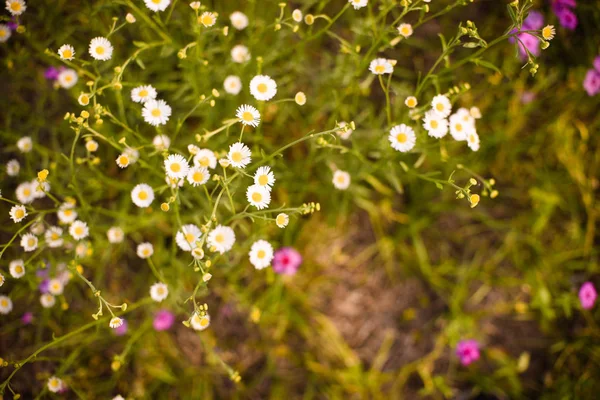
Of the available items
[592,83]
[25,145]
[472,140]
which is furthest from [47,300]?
[592,83]

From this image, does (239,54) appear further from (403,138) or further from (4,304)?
(4,304)

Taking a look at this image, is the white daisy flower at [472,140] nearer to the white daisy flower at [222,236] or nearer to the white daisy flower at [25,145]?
the white daisy flower at [222,236]

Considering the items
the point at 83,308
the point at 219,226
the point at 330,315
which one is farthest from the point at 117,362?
the point at 330,315

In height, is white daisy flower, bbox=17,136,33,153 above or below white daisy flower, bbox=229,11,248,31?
below

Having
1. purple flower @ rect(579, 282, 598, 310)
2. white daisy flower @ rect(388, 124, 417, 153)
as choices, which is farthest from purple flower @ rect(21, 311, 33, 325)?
purple flower @ rect(579, 282, 598, 310)

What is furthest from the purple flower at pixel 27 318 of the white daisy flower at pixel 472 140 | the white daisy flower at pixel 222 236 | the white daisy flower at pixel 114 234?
the white daisy flower at pixel 472 140

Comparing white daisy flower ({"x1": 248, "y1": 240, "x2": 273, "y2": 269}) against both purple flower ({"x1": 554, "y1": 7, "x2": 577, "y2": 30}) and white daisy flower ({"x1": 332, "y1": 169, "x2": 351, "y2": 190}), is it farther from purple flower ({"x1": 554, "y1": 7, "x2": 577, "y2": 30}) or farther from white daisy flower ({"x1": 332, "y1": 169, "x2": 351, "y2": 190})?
purple flower ({"x1": 554, "y1": 7, "x2": 577, "y2": 30})
